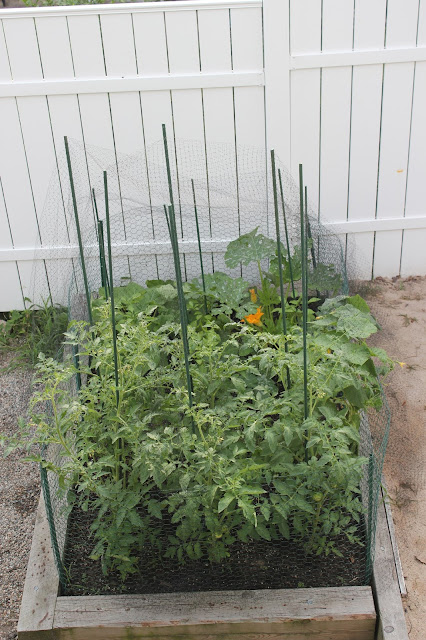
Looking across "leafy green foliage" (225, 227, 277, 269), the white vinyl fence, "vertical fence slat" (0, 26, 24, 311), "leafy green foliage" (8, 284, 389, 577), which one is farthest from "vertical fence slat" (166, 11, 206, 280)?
"leafy green foliage" (8, 284, 389, 577)

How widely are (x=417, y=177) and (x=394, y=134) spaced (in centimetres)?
33

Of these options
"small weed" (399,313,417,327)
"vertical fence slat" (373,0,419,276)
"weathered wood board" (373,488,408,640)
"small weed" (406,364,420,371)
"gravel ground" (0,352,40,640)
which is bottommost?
"gravel ground" (0,352,40,640)

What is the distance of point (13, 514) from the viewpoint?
327 centimetres

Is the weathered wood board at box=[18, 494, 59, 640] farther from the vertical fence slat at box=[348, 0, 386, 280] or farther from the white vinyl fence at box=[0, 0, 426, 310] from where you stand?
the vertical fence slat at box=[348, 0, 386, 280]

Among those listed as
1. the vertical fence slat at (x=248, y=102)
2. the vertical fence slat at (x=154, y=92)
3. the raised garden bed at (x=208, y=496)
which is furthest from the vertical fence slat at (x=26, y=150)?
the raised garden bed at (x=208, y=496)

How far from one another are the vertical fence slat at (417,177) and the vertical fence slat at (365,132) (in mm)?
220

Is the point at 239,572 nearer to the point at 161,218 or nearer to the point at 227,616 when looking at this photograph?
the point at 227,616

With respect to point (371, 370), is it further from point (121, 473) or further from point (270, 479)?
point (121, 473)

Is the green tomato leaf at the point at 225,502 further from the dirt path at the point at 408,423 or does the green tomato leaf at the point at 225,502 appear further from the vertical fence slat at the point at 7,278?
the vertical fence slat at the point at 7,278

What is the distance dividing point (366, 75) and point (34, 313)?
2.55 meters

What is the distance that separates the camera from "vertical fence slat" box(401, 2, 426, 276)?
14.4 feet

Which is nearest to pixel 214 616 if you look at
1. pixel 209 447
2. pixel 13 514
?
pixel 209 447

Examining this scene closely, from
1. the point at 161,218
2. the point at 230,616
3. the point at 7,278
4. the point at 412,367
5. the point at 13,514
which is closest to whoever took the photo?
the point at 230,616

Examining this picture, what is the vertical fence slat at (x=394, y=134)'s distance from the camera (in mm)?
4270
